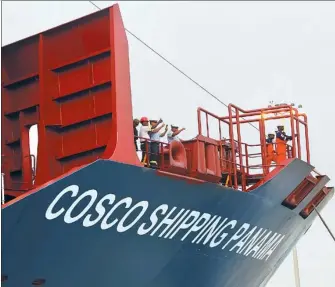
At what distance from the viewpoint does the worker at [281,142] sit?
39.6 ft

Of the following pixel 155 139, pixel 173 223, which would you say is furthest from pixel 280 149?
pixel 173 223

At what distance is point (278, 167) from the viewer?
10992mm

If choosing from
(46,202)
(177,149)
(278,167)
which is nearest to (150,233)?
(177,149)

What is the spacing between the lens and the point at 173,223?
8.09 m

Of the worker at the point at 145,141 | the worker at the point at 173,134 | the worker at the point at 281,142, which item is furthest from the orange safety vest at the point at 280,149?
the worker at the point at 145,141

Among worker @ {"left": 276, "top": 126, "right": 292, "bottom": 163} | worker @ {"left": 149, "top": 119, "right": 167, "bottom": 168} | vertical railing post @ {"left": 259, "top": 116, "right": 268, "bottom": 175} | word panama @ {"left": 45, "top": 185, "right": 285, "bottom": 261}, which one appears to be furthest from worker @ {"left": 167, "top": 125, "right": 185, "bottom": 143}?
worker @ {"left": 276, "top": 126, "right": 292, "bottom": 163}

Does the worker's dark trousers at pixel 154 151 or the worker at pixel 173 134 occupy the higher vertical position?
the worker at pixel 173 134

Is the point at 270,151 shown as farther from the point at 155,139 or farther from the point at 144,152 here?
the point at 144,152

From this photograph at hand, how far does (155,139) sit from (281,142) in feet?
13.8

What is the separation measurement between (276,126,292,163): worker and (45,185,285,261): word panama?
1.63 m

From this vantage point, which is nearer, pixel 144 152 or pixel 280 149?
pixel 144 152

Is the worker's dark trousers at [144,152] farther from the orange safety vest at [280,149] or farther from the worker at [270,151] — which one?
the orange safety vest at [280,149]

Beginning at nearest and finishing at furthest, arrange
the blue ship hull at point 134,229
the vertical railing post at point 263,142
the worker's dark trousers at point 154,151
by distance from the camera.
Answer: the blue ship hull at point 134,229 < the worker's dark trousers at point 154,151 < the vertical railing post at point 263,142

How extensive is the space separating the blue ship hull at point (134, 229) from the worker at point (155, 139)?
2.08 ft
